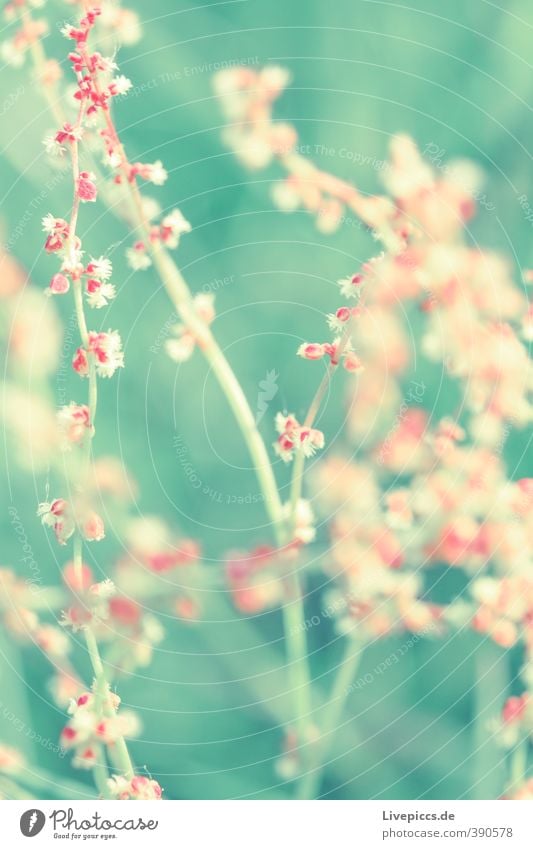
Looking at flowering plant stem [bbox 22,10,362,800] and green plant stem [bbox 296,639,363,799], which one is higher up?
flowering plant stem [bbox 22,10,362,800]

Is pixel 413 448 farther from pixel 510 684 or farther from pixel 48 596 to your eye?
pixel 48 596

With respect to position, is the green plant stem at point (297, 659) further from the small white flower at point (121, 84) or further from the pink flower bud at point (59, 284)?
the small white flower at point (121, 84)

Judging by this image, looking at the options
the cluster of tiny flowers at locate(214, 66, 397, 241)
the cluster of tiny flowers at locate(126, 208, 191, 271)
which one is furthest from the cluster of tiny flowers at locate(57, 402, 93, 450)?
the cluster of tiny flowers at locate(214, 66, 397, 241)

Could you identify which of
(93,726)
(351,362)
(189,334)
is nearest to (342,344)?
(351,362)

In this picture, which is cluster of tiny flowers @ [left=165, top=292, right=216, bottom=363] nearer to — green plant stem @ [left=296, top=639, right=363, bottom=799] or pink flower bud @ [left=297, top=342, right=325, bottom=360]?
pink flower bud @ [left=297, top=342, right=325, bottom=360]

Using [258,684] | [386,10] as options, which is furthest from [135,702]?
[386,10]
